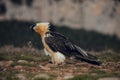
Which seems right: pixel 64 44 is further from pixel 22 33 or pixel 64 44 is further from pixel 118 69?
pixel 22 33

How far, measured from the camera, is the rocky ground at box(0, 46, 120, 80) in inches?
720

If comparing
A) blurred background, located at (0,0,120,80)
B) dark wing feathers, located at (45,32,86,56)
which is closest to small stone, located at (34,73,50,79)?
dark wing feathers, located at (45,32,86,56)

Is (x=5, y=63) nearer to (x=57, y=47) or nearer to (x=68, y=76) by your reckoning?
(x=57, y=47)

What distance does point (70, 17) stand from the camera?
57062 millimetres

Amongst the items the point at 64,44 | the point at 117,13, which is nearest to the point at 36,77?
the point at 64,44

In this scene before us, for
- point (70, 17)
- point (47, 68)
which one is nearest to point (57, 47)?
point (47, 68)

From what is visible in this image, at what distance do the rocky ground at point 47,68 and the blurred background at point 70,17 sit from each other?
30.7 metres

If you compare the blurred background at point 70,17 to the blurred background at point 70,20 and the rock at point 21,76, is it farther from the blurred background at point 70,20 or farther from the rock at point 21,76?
the rock at point 21,76

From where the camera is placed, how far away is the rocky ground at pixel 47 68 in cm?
1828

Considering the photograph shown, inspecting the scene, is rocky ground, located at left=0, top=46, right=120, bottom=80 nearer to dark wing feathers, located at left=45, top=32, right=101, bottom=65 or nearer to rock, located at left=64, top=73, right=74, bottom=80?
rock, located at left=64, top=73, right=74, bottom=80

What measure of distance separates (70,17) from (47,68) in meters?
37.3

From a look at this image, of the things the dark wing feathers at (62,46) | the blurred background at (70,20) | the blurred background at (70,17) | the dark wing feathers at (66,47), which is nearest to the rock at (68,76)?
the dark wing feathers at (66,47)

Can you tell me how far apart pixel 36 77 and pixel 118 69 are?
3810 mm

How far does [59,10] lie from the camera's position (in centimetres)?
5772
